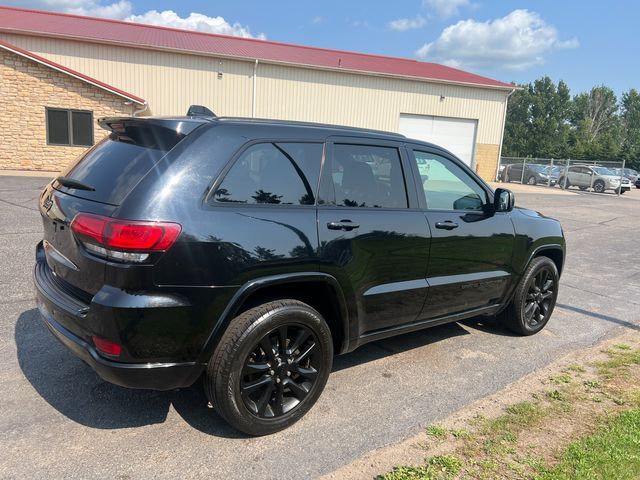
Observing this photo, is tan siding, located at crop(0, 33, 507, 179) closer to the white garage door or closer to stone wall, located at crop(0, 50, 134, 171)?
the white garage door

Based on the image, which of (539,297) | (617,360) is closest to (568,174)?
(539,297)

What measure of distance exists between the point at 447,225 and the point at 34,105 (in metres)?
18.7

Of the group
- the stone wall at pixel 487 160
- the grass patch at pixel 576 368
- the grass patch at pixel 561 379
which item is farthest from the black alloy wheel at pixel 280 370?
the stone wall at pixel 487 160

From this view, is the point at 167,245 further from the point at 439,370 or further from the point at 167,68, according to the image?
the point at 167,68

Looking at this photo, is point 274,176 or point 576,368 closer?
point 274,176

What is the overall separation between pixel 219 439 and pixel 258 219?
1299 mm

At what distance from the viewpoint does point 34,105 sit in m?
18.2

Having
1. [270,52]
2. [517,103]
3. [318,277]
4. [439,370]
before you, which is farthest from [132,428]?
[517,103]

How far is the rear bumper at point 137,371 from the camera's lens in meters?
2.63

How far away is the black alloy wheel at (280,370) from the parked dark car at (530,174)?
108 feet

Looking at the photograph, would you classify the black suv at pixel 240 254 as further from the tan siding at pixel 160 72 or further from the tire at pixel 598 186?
the tire at pixel 598 186

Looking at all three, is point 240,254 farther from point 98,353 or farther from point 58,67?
point 58,67

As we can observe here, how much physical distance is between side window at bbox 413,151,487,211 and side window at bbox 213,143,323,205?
106 centimetres

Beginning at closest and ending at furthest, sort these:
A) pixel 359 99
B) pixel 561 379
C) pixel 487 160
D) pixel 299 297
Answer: pixel 299 297, pixel 561 379, pixel 359 99, pixel 487 160
